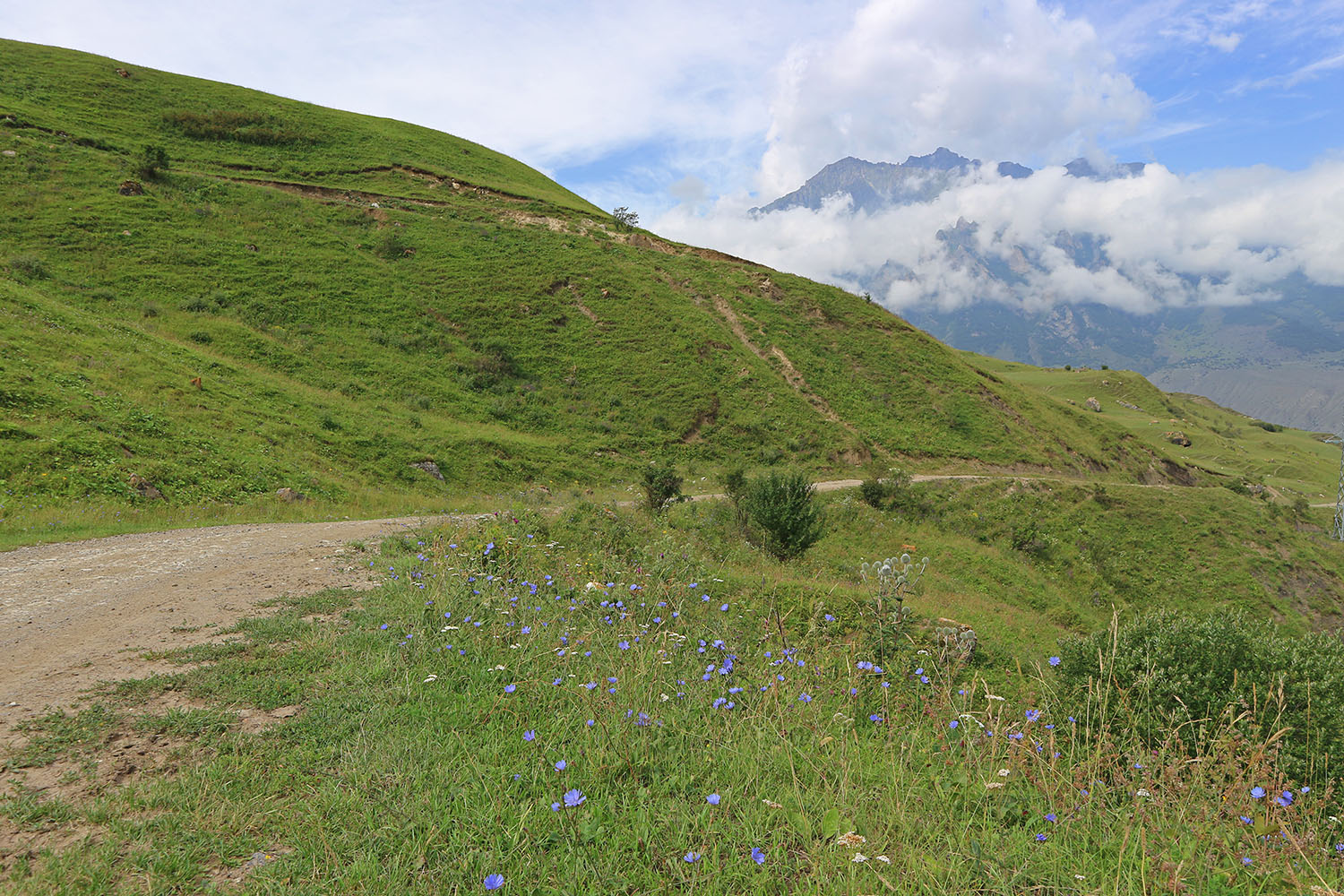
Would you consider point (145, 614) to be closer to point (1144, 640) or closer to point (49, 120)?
point (1144, 640)

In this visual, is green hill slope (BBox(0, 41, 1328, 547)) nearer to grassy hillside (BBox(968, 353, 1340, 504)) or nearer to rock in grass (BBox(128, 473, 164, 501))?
rock in grass (BBox(128, 473, 164, 501))

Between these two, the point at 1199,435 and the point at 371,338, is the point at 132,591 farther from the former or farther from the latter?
the point at 1199,435

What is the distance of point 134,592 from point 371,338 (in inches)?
1024

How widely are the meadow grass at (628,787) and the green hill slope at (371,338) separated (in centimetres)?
1287

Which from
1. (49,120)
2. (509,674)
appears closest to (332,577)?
(509,674)

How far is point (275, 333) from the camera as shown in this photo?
28.9m

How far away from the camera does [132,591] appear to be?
7805 millimetres

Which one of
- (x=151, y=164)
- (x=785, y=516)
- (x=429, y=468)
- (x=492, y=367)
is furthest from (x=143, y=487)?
(x=151, y=164)

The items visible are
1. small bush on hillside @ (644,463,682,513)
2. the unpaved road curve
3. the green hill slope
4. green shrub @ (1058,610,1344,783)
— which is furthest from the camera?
small bush on hillside @ (644,463,682,513)

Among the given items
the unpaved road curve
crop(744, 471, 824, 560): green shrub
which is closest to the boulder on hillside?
the unpaved road curve

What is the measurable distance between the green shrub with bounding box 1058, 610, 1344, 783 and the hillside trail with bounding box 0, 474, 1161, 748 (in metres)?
7.93

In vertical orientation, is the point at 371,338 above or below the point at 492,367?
above

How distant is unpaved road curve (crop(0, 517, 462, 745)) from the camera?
509cm

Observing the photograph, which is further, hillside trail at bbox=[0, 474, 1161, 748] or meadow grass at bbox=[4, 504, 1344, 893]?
hillside trail at bbox=[0, 474, 1161, 748]
